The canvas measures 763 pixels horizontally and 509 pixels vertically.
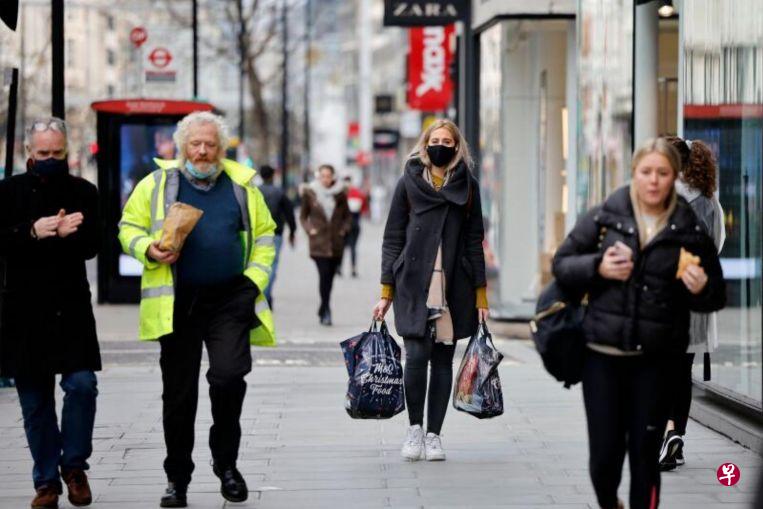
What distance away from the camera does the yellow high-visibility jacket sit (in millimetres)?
7227

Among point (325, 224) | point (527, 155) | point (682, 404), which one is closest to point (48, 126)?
point (682, 404)

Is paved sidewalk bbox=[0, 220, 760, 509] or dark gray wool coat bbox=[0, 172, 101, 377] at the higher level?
dark gray wool coat bbox=[0, 172, 101, 377]

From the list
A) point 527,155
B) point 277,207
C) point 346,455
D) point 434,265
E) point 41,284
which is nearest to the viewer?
point 41,284

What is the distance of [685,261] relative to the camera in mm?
5906

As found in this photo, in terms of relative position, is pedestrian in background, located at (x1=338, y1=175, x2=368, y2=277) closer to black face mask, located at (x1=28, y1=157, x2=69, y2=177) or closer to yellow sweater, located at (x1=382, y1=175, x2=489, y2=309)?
yellow sweater, located at (x1=382, y1=175, x2=489, y2=309)

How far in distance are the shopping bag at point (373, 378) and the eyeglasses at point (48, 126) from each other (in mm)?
2070

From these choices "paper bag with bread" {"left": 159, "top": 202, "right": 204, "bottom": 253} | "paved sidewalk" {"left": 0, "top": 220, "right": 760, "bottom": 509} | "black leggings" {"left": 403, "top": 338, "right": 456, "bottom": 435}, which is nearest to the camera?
"paper bag with bread" {"left": 159, "top": 202, "right": 204, "bottom": 253}

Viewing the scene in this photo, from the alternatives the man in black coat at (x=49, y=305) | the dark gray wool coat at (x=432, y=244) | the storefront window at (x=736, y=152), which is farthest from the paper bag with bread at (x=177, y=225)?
the storefront window at (x=736, y=152)

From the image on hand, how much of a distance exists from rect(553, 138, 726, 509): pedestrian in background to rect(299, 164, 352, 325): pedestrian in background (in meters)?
11.6

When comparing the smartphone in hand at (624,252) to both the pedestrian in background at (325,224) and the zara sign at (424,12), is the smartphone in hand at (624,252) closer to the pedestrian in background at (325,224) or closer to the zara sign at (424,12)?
the pedestrian in background at (325,224)

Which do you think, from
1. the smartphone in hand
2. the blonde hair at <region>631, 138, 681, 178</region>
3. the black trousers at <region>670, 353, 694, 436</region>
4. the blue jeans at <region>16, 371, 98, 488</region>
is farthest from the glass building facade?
the blue jeans at <region>16, 371, 98, 488</region>

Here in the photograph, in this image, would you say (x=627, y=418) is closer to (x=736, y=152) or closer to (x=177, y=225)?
(x=177, y=225)

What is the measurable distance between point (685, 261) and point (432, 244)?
2.89m

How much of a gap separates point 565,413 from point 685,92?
2.21 metres
